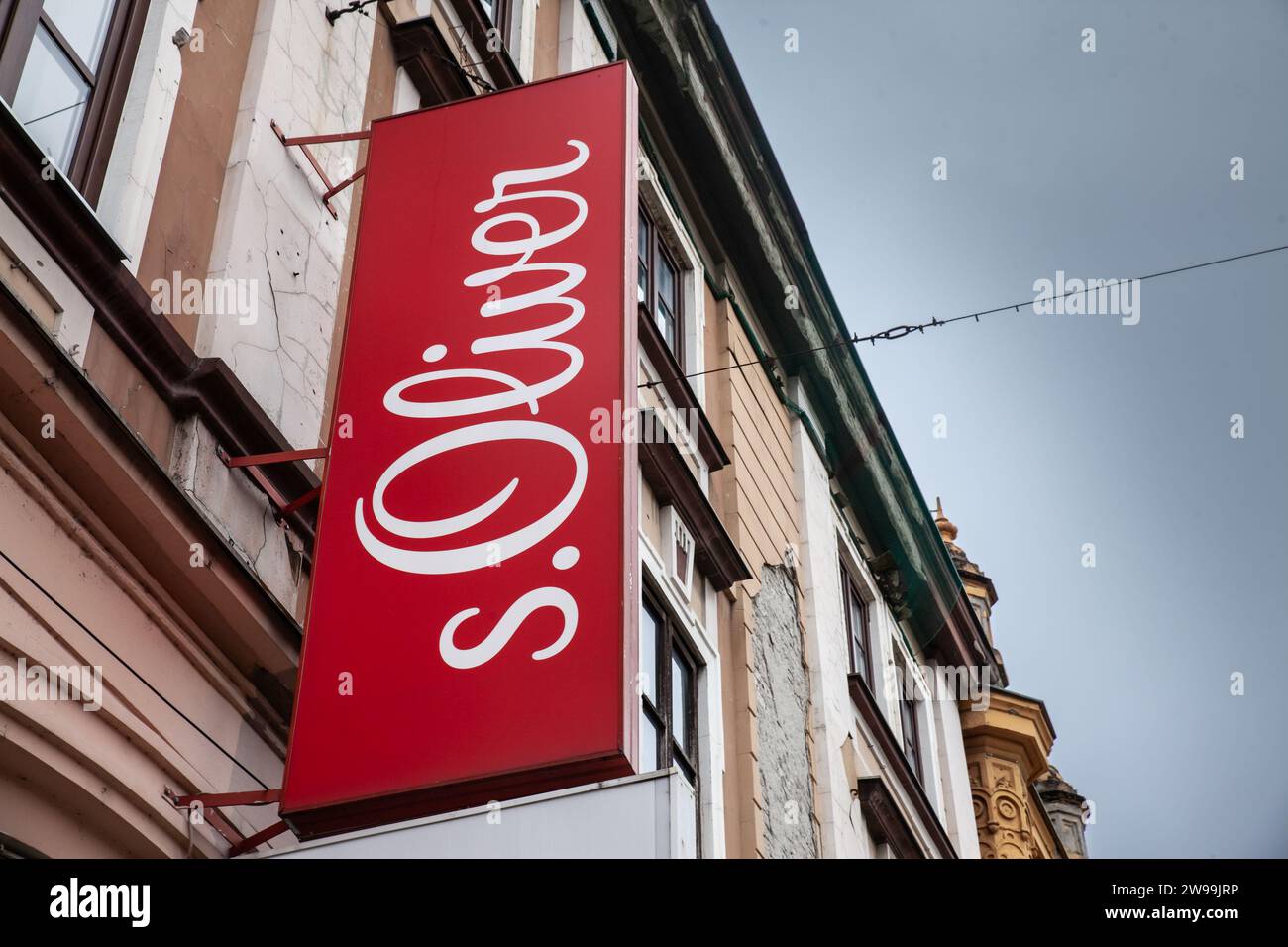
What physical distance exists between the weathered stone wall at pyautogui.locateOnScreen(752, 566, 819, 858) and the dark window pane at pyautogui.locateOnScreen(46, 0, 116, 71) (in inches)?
282

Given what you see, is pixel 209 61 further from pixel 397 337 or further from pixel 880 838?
A: pixel 880 838

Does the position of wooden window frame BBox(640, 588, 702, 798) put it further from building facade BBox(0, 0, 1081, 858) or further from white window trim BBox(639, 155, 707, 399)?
white window trim BBox(639, 155, 707, 399)

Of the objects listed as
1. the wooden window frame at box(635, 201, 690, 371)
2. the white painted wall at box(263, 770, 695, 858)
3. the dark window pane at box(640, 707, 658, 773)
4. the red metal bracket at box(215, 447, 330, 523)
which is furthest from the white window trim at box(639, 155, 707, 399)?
the white painted wall at box(263, 770, 695, 858)

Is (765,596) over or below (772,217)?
below

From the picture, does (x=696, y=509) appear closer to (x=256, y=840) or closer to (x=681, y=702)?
(x=681, y=702)

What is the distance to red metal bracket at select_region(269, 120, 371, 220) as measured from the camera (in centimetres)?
793

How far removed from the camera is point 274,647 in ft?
21.7

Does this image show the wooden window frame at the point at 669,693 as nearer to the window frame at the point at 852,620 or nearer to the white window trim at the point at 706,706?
the white window trim at the point at 706,706

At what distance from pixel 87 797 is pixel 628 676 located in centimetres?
188

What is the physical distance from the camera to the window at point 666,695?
10406 millimetres

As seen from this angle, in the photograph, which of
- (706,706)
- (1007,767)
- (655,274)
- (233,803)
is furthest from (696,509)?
(1007,767)

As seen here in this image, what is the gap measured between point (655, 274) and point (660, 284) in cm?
28

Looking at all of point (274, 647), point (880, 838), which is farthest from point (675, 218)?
point (274, 647)

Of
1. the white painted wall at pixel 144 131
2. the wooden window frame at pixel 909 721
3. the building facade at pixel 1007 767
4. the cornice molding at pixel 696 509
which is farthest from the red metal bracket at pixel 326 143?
the building facade at pixel 1007 767
